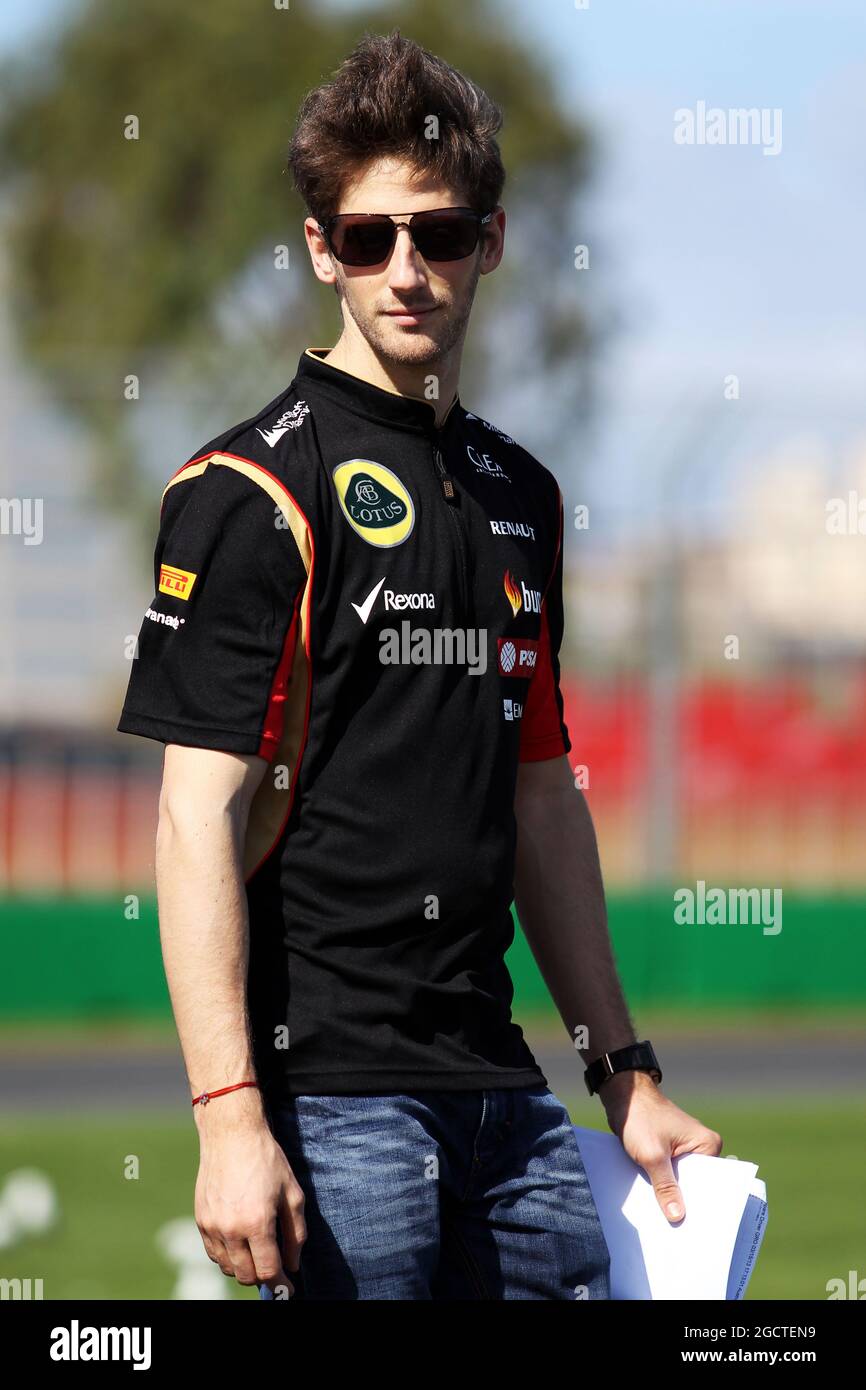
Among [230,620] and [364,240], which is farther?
[364,240]

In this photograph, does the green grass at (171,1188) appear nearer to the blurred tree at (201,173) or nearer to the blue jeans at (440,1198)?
the blue jeans at (440,1198)

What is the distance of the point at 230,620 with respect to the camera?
8.42 feet

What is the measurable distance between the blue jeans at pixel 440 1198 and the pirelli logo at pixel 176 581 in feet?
2.28

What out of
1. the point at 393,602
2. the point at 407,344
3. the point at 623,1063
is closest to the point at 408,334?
the point at 407,344

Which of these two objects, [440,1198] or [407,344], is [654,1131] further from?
[407,344]

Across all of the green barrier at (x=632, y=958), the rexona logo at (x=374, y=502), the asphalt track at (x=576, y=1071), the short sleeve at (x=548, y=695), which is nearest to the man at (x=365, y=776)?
the rexona logo at (x=374, y=502)

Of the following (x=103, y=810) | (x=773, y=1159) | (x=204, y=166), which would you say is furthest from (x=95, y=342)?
(x=773, y=1159)

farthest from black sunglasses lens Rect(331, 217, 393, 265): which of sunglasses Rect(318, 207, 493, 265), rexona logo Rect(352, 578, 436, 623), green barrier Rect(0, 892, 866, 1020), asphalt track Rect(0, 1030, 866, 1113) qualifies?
green barrier Rect(0, 892, 866, 1020)

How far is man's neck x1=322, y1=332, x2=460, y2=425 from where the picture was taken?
9.09 feet

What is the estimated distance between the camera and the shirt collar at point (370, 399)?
9.09ft

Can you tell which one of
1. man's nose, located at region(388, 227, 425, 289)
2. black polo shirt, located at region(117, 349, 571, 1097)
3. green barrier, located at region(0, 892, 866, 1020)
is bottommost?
green barrier, located at region(0, 892, 866, 1020)

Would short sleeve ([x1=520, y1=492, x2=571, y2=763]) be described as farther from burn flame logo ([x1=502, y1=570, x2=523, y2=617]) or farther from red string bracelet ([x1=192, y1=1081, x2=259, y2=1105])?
red string bracelet ([x1=192, y1=1081, x2=259, y2=1105])

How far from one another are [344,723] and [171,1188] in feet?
18.5
